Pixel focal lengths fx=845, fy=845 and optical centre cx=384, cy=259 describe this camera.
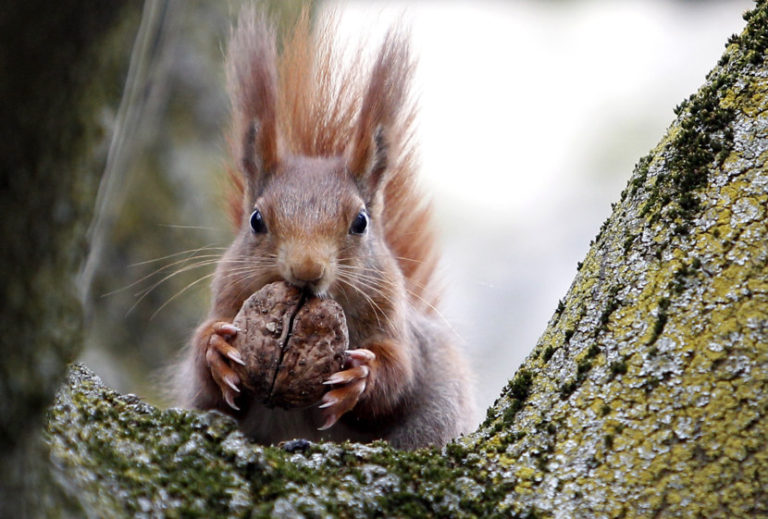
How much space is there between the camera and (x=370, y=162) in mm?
2617

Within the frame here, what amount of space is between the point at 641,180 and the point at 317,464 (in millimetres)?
797

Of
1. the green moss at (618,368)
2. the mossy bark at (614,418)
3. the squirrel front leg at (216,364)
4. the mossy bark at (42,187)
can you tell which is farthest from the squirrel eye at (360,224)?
the mossy bark at (42,187)

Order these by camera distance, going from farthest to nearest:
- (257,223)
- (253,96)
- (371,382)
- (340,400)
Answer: (253,96) → (257,223) → (371,382) → (340,400)

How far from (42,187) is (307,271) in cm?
118

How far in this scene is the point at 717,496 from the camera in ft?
3.96

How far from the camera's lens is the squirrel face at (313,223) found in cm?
224

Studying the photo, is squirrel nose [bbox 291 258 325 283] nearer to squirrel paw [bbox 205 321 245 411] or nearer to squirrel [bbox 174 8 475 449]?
squirrel [bbox 174 8 475 449]

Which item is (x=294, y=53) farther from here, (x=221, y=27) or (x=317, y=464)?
(x=317, y=464)

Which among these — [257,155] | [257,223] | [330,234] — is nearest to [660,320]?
[330,234]

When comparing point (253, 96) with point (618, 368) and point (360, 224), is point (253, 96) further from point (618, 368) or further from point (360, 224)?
point (618, 368)

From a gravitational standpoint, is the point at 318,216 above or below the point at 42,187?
above

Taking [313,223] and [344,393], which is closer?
[344,393]

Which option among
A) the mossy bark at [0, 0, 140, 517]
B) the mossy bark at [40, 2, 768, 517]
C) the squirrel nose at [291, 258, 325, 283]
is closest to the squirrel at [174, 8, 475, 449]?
the squirrel nose at [291, 258, 325, 283]

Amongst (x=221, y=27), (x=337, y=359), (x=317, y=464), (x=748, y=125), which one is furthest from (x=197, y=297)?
(x=748, y=125)
